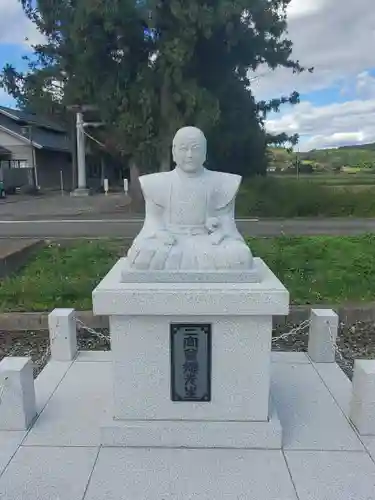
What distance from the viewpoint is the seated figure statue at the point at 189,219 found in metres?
2.86

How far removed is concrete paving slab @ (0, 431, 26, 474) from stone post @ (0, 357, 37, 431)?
4 centimetres

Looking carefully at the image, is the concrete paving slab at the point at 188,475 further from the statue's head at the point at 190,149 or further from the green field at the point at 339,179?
the green field at the point at 339,179

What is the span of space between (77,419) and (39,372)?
110 centimetres

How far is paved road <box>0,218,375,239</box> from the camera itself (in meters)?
12.3

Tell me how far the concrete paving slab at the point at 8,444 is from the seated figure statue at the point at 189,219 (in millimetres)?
1337

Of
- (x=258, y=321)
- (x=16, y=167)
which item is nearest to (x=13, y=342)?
(x=258, y=321)

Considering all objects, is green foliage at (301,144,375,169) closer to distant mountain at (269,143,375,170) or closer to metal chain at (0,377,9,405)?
distant mountain at (269,143,375,170)

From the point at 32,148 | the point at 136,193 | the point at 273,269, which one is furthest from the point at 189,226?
the point at 32,148

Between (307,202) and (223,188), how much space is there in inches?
539

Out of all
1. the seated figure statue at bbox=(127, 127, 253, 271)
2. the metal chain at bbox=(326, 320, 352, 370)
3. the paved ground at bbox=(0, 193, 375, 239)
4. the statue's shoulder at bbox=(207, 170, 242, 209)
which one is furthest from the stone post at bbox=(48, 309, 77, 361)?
the paved ground at bbox=(0, 193, 375, 239)

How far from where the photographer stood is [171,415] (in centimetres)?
294

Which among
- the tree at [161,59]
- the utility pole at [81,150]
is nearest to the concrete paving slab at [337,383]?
the tree at [161,59]

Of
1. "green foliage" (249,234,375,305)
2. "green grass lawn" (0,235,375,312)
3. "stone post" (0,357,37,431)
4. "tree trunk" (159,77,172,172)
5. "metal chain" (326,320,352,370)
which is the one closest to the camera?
"stone post" (0,357,37,431)

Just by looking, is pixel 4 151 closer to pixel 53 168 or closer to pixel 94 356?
pixel 53 168
